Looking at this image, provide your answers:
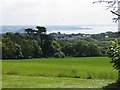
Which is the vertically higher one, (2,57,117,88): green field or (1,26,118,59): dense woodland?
(2,57,117,88): green field

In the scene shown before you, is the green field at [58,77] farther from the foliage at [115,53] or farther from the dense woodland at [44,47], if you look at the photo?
the dense woodland at [44,47]

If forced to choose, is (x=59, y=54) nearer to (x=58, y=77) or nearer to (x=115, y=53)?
(x=58, y=77)

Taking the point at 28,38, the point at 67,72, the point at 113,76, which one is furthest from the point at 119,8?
the point at 28,38

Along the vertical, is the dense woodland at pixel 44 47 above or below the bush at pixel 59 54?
above

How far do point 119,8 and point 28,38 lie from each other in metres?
71.8

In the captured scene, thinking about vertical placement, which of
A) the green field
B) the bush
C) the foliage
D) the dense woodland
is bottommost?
the bush

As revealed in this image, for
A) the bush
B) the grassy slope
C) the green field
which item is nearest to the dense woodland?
the bush

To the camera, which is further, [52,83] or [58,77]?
[58,77]

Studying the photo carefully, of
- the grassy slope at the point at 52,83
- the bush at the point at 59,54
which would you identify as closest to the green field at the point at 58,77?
the grassy slope at the point at 52,83

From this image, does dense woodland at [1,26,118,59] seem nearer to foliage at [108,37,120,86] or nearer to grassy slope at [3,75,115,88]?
grassy slope at [3,75,115,88]

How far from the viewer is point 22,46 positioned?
79.5 meters

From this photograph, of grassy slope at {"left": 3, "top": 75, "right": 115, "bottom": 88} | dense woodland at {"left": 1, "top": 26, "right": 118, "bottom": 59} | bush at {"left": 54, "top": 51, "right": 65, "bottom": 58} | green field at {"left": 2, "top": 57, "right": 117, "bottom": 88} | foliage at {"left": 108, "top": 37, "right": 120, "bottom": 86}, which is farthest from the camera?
bush at {"left": 54, "top": 51, "right": 65, "bottom": 58}

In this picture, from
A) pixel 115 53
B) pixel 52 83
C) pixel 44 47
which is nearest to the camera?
pixel 115 53

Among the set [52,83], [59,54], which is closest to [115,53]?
[52,83]
